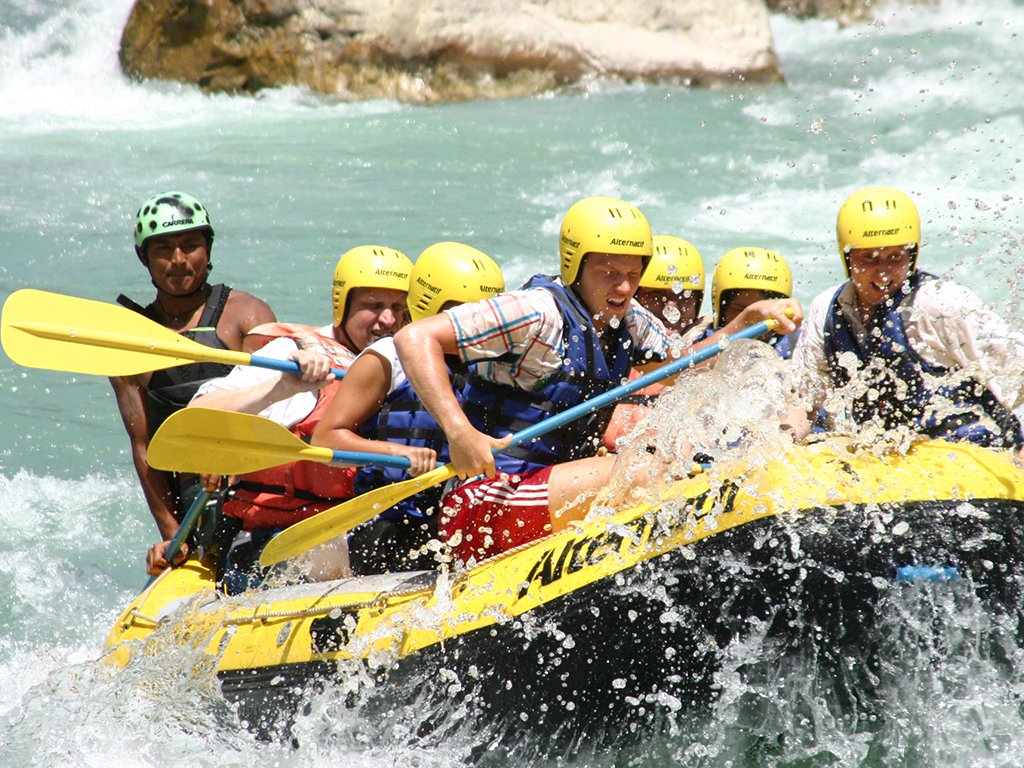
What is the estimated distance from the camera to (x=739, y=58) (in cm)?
1557

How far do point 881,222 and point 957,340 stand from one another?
46 centimetres

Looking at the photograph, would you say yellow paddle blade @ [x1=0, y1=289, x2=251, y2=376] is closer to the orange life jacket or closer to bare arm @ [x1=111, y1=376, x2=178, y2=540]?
the orange life jacket

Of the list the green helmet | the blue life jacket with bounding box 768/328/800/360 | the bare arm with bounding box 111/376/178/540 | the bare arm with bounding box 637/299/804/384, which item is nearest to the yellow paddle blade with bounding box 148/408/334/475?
the bare arm with bounding box 111/376/178/540

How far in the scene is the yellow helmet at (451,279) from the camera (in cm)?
395

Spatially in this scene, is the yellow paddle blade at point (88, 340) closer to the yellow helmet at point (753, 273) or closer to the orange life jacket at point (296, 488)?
the orange life jacket at point (296, 488)

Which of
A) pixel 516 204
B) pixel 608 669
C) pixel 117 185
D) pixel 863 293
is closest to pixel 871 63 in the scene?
pixel 516 204

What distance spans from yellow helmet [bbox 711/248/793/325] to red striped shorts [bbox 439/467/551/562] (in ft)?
6.37

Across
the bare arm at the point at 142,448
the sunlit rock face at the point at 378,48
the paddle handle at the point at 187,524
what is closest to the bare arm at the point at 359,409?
the paddle handle at the point at 187,524

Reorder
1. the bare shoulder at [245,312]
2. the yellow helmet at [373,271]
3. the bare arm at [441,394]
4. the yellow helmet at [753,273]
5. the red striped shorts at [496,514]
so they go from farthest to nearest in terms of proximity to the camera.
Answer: the yellow helmet at [753,273] < the bare shoulder at [245,312] < the yellow helmet at [373,271] < the red striped shorts at [496,514] < the bare arm at [441,394]

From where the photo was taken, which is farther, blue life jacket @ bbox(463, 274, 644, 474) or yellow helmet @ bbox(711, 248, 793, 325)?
yellow helmet @ bbox(711, 248, 793, 325)

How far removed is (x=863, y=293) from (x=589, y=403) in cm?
108

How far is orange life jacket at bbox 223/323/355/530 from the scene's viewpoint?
4.00m

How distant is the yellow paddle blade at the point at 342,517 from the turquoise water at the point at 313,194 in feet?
1.84

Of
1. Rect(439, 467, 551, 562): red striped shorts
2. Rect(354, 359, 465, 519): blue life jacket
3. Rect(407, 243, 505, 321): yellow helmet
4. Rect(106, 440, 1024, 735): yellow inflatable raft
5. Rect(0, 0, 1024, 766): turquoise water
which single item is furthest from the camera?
Rect(0, 0, 1024, 766): turquoise water
